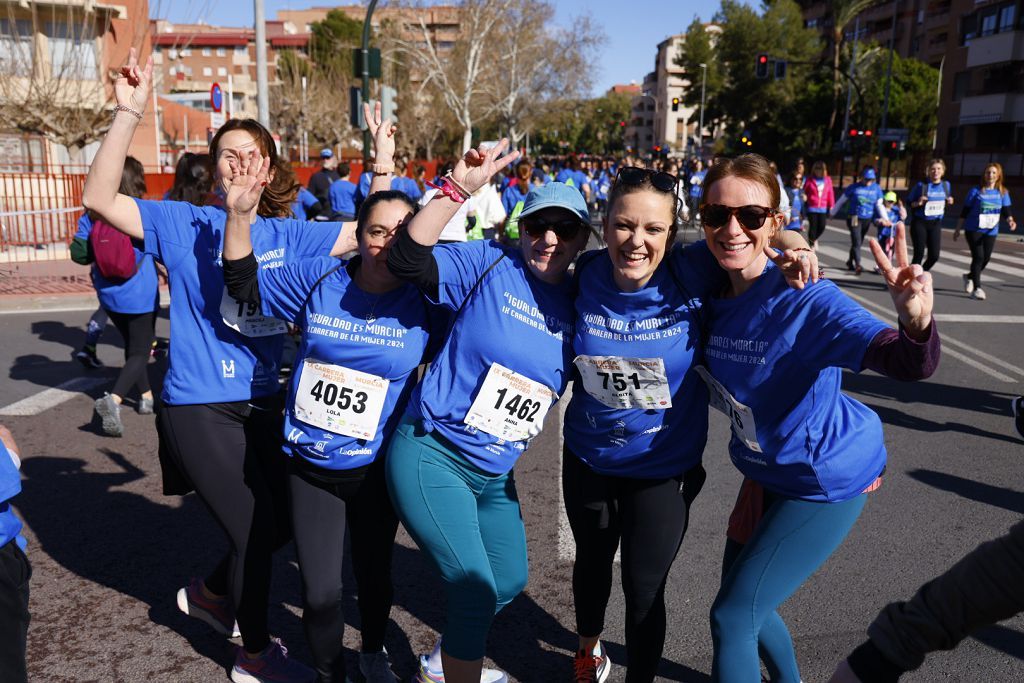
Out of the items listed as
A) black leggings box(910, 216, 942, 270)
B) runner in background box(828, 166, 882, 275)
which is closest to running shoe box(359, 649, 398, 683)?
black leggings box(910, 216, 942, 270)

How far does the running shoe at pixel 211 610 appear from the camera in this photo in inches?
137

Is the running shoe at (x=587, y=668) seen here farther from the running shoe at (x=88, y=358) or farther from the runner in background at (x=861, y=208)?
the runner in background at (x=861, y=208)

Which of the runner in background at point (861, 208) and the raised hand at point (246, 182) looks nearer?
the raised hand at point (246, 182)

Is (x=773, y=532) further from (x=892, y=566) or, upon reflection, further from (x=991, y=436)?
(x=991, y=436)

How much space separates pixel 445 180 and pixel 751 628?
1672mm

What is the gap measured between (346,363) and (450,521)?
0.63 metres

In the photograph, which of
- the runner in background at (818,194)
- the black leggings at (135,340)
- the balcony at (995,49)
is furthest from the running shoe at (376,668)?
the balcony at (995,49)

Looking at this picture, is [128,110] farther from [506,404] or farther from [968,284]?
[968,284]

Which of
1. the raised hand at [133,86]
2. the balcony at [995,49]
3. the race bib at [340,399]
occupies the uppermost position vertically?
the balcony at [995,49]

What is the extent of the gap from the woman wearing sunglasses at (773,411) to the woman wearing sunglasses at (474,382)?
0.50 meters

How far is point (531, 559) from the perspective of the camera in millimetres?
4262

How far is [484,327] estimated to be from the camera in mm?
2717

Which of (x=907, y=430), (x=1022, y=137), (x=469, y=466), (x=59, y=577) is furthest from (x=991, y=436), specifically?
(x=1022, y=137)

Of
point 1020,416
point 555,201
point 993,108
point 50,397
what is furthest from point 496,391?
point 993,108
